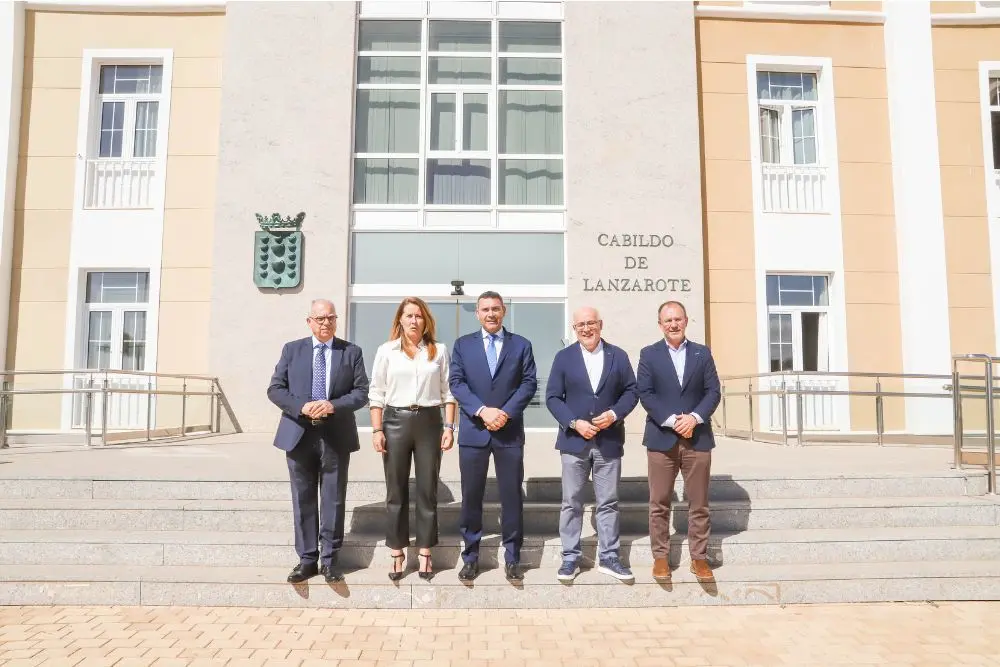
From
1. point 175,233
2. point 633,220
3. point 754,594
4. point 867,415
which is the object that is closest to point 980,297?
point 867,415

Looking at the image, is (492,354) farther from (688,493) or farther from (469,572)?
(688,493)

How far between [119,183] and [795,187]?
38.3 ft

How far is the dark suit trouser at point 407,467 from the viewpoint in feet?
14.4

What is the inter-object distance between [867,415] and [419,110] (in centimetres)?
864

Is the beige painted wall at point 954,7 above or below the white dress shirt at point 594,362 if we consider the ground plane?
above

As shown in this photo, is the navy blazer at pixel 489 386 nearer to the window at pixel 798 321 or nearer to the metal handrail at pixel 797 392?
the metal handrail at pixel 797 392

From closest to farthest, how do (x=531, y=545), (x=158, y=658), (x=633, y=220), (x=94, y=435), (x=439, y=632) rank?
(x=158, y=658)
(x=439, y=632)
(x=531, y=545)
(x=94, y=435)
(x=633, y=220)

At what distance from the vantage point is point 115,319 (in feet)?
37.5

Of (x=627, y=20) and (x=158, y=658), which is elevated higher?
(x=627, y=20)

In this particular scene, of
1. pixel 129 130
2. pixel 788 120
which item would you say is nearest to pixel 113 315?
pixel 129 130

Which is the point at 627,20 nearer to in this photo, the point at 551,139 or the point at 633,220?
the point at 551,139

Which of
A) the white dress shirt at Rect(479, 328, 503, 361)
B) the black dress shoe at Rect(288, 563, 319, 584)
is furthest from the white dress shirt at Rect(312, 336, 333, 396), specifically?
the black dress shoe at Rect(288, 563, 319, 584)

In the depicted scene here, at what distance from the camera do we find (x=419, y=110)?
11.5 metres

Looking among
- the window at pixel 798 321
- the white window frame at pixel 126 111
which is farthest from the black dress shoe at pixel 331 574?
the white window frame at pixel 126 111
